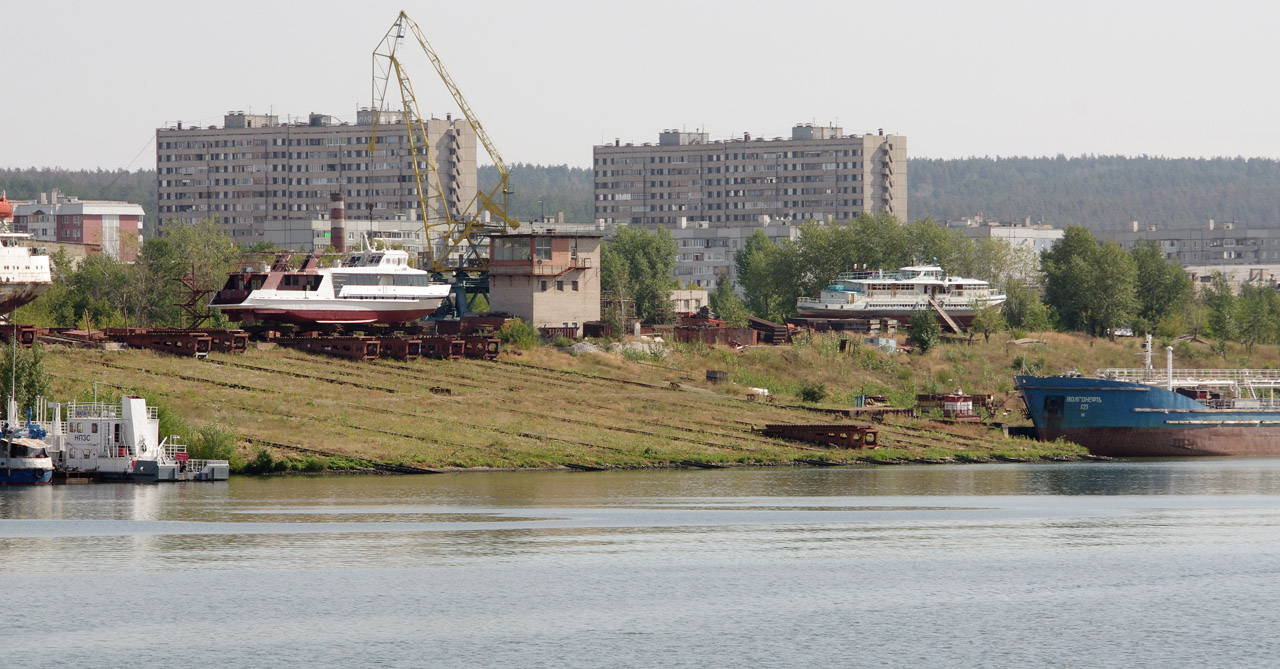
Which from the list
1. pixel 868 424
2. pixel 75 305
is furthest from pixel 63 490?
pixel 75 305

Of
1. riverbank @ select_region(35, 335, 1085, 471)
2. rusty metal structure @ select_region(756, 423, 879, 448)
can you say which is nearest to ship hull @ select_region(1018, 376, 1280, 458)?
A: riverbank @ select_region(35, 335, 1085, 471)

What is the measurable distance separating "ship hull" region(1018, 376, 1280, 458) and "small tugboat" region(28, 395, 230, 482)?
161 ft

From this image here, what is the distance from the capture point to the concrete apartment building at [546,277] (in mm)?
111500

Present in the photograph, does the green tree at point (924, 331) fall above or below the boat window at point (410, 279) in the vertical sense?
below

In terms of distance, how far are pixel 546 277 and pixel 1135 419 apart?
40.3 metres

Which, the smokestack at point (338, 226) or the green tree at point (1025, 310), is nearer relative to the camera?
the smokestack at point (338, 226)

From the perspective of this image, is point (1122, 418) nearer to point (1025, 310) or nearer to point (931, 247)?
point (1025, 310)

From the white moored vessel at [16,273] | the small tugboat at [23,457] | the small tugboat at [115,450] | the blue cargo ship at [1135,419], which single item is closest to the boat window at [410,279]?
the white moored vessel at [16,273]

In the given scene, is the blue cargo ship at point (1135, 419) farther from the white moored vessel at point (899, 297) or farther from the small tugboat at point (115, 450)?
the small tugboat at point (115, 450)

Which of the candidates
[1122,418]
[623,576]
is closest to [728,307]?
[1122,418]

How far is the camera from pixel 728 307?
143 meters

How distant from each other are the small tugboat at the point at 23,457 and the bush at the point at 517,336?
4024cm

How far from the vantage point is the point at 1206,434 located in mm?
96062

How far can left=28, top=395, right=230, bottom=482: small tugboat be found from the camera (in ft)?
226
